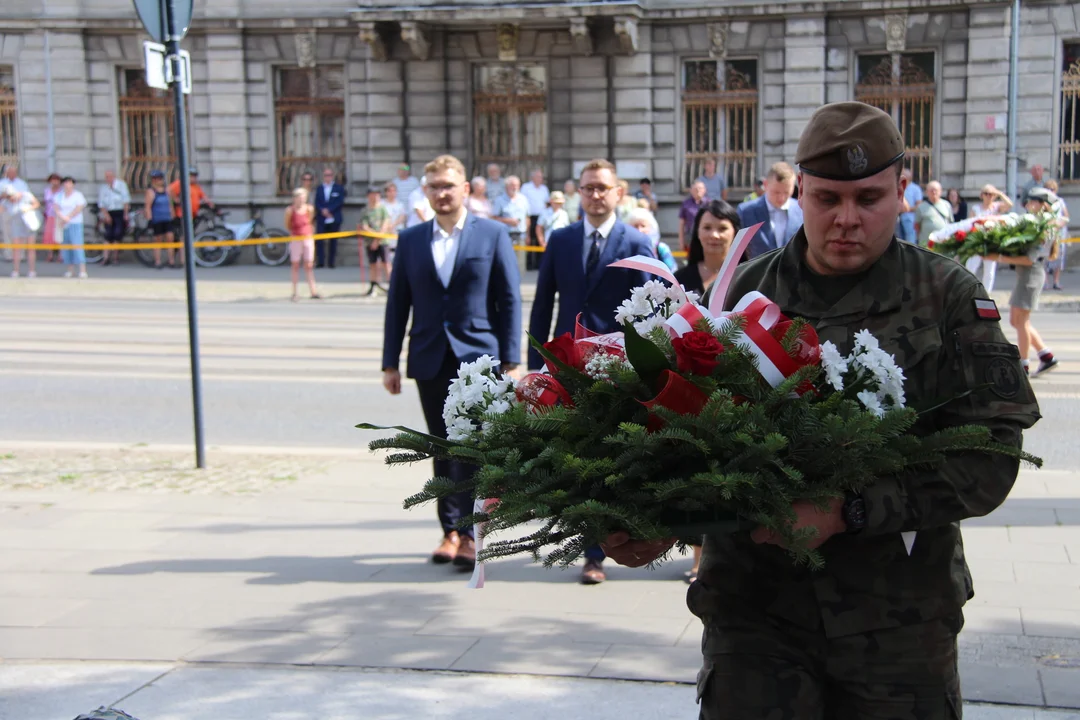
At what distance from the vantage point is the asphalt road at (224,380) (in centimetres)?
1045

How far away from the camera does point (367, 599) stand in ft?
19.7

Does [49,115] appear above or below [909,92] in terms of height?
below

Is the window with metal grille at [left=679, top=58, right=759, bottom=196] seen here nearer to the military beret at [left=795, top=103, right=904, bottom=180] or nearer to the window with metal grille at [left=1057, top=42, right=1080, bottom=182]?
the window with metal grille at [left=1057, top=42, right=1080, bottom=182]

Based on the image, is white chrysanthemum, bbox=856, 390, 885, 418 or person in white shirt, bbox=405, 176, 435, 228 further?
person in white shirt, bbox=405, 176, 435, 228

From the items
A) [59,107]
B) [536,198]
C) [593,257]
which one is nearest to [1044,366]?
[593,257]

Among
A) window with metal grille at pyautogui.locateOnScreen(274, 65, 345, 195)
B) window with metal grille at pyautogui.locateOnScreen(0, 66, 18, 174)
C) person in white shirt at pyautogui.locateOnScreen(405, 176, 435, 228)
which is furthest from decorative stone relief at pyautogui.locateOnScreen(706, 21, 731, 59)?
window with metal grille at pyautogui.locateOnScreen(0, 66, 18, 174)

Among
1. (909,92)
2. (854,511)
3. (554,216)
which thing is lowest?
(854,511)

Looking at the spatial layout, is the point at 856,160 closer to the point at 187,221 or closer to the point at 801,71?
the point at 187,221

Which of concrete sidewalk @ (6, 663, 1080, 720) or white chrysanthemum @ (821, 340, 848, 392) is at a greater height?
white chrysanthemum @ (821, 340, 848, 392)

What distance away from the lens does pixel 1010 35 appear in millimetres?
26016

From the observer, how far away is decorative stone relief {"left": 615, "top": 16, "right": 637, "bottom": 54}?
27.3 meters

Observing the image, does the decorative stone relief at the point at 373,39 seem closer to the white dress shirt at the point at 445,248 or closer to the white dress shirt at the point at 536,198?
the white dress shirt at the point at 536,198

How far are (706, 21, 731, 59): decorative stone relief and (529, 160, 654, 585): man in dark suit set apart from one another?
72.1 ft

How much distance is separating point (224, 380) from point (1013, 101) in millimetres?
18158
